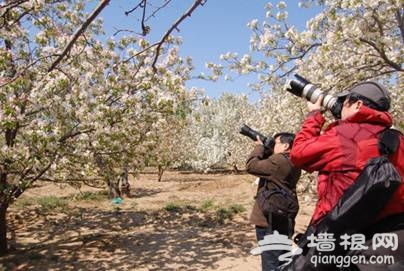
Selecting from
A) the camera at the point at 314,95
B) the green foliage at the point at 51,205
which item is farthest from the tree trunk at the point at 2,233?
the camera at the point at 314,95

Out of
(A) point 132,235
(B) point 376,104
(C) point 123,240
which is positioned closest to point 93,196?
(A) point 132,235

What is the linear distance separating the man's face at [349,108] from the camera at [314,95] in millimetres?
103

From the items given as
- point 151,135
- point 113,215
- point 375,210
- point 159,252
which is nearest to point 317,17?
point 151,135

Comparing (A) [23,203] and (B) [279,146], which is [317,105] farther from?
(A) [23,203]

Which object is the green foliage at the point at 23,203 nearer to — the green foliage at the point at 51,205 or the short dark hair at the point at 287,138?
the green foliage at the point at 51,205

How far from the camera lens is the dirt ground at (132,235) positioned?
806 cm

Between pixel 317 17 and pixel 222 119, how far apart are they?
33.4 m

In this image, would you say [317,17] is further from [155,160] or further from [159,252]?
[159,252]

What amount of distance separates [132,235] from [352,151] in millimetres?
8535

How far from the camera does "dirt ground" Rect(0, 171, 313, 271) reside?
8.06m

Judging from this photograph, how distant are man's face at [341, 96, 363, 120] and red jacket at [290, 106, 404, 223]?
0.05 m

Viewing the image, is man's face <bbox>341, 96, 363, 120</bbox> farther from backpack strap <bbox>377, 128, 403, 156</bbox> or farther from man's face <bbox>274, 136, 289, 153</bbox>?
man's face <bbox>274, 136, 289, 153</bbox>

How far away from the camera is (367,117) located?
248 cm

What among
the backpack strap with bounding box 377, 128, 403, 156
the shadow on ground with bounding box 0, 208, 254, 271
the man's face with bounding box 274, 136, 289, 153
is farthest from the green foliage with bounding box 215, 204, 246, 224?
the backpack strap with bounding box 377, 128, 403, 156
